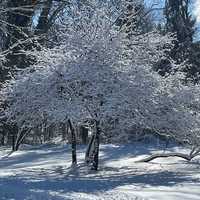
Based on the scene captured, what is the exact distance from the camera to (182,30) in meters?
39.9

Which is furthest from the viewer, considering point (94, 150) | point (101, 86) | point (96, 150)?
point (94, 150)

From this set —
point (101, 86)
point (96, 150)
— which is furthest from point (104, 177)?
point (101, 86)

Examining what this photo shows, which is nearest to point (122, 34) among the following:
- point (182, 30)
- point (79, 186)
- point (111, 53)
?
point (111, 53)

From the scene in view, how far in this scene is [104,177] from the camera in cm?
1806

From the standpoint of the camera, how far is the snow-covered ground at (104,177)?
43.8ft

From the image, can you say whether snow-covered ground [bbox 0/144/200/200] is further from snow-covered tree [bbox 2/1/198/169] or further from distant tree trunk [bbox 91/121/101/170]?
snow-covered tree [bbox 2/1/198/169]

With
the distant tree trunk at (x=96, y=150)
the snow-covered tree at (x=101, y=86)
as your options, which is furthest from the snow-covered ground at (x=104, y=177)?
the snow-covered tree at (x=101, y=86)

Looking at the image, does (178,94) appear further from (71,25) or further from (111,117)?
→ (71,25)

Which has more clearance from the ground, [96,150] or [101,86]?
[101,86]

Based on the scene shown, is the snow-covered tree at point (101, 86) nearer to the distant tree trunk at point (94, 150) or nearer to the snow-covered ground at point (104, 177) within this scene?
the distant tree trunk at point (94, 150)

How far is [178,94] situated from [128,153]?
7.13 m

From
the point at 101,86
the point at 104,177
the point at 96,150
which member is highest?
the point at 101,86

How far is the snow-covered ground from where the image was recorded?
13344mm

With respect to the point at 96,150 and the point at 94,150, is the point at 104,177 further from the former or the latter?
the point at 94,150
